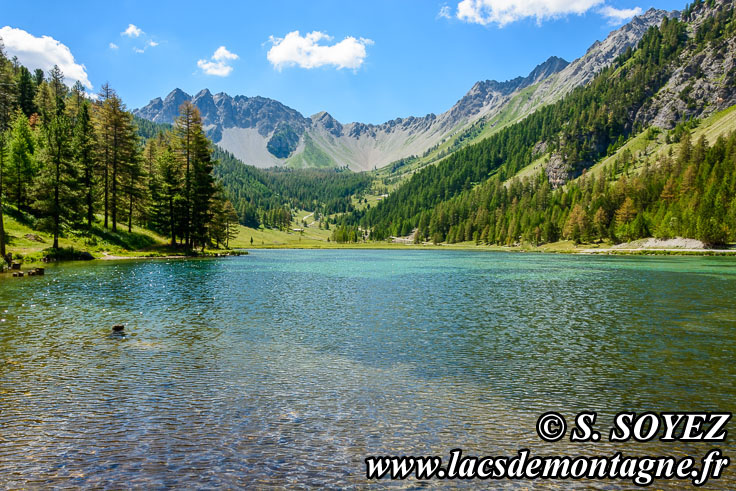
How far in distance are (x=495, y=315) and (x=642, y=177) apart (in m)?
205

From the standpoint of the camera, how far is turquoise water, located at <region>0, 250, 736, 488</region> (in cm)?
1058

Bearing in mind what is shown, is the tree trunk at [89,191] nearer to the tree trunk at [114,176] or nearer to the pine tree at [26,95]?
the tree trunk at [114,176]

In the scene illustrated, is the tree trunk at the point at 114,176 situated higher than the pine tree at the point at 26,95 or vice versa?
the pine tree at the point at 26,95

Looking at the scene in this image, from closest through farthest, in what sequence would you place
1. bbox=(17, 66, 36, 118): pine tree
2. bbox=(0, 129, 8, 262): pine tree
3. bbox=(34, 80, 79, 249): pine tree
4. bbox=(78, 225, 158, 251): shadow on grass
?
1. bbox=(0, 129, 8, 262): pine tree
2. bbox=(34, 80, 79, 249): pine tree
3. bbox=(78, 225, 158, 251): shadow on grass
4. bbox=(17, 66, 36, 118): pine tree

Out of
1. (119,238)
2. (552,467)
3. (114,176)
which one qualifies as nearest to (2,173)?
(114,176)

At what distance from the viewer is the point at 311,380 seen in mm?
16734

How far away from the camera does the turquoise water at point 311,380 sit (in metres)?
10.6

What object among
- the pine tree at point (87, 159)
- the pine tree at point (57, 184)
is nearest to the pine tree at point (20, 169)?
the pine tree at point (87, 159)

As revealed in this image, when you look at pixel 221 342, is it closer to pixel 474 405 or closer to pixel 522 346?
pixel 474 405

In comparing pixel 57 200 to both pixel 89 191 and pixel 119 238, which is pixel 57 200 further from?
pixel 119 238

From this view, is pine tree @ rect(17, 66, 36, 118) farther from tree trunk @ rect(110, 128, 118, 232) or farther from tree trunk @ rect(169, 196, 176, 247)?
tree trunk @ rect(169, 196, 176, 247)

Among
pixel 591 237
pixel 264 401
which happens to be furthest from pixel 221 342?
pixel 591 237

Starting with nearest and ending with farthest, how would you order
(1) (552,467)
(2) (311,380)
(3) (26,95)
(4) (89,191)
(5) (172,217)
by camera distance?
(1) (552,467), (2) (311,380), (4) (89,191), (5) (172,217), (3) (26,95)

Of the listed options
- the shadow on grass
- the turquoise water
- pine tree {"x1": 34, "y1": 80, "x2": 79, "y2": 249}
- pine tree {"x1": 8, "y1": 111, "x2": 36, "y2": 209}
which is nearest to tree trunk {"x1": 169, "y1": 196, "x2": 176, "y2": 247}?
the shadow on grass
